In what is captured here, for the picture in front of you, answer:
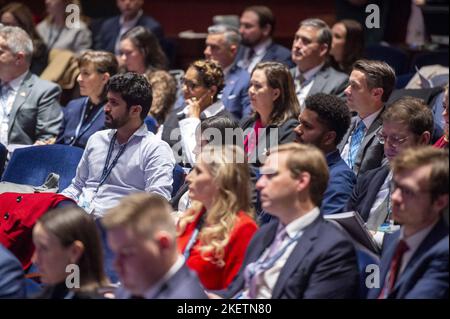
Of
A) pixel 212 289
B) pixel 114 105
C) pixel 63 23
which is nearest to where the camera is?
pixel 212 289

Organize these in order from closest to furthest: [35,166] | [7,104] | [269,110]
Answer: [35,166] → [269,110] → [7,104]

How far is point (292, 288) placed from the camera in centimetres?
267

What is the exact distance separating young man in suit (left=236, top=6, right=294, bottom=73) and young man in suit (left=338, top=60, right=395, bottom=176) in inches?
71.2

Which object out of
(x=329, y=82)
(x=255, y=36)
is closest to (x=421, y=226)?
(x=329, y=82)

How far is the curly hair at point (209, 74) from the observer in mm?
4789

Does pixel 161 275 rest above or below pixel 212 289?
above

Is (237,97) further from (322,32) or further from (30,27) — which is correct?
(30,27)

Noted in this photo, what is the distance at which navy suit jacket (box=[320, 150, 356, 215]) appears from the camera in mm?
3379

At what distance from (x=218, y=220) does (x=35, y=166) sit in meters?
1.47

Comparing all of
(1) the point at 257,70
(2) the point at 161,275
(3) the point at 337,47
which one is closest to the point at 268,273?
(2) the point at 161,275

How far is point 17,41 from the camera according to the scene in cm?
511

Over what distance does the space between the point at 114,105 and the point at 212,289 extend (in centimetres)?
130

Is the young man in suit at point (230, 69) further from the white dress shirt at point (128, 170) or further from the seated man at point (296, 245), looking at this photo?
the seated man at point (296, 245)
